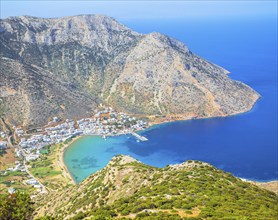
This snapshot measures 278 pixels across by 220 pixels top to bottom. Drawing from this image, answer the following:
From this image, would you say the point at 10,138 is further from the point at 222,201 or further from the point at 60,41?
the point at 222,201

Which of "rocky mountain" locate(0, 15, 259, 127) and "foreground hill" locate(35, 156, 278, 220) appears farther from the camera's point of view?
"rocky mountain" locate(0, 15, 259, 127)

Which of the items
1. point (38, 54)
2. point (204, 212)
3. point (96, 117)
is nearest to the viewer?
point (204, 212)

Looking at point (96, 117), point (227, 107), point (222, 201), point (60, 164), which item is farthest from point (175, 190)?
point (227, 107)

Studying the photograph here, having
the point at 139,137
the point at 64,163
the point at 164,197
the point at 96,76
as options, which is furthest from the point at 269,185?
the point at 96,76

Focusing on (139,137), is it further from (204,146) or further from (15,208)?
(15,208)

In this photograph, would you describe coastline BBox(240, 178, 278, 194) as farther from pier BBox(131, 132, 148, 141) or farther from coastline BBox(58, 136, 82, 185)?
pier BBox(131, 132, 148, 141)

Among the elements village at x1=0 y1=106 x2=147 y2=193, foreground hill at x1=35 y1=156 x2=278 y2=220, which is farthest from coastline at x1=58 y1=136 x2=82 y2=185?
foreground hill at x1=35 y1=156 x2=278 y2=220
